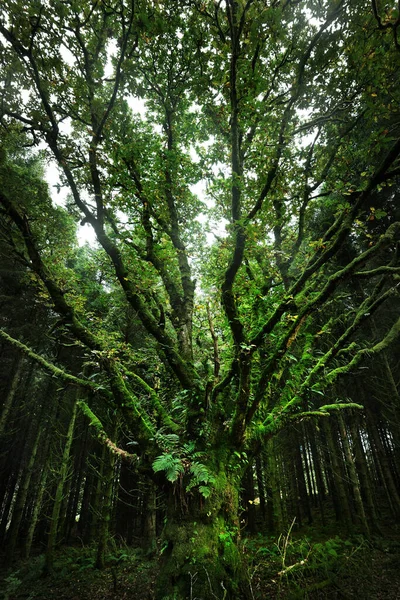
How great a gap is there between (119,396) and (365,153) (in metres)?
5.67

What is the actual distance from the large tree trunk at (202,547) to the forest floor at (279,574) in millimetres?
275

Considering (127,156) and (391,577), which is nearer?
(127,156)

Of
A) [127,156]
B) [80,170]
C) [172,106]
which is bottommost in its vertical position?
[127,156]

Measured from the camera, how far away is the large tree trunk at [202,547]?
345 cm

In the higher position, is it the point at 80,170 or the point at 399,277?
the point at 80,170

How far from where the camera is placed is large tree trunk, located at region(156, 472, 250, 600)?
11.3 ft

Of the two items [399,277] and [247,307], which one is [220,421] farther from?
[399,277]

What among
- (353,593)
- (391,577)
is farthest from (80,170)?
(391,577)

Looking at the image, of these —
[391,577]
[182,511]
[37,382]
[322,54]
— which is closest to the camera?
[182,511]

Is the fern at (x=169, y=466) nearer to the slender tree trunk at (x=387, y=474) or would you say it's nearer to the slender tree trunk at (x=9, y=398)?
the slender tree trunk at (x=9, y=398)

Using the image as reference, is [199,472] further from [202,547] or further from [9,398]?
[9,398]

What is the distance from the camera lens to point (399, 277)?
4848mm

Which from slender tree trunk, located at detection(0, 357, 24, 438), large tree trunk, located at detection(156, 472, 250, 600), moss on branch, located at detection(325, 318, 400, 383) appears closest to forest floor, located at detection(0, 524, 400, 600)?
large tree trunk, located at detection(156, 472, 250, 600)

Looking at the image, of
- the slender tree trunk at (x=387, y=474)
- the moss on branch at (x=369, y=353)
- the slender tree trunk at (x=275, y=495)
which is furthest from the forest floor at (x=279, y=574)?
the moss on branch at (x=369, y=353)
